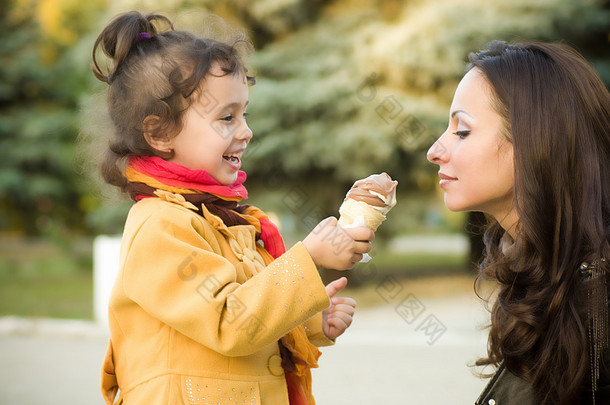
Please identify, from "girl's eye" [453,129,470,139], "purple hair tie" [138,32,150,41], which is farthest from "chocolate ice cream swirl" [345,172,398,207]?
"purple hair tie" [138,32,150,41]

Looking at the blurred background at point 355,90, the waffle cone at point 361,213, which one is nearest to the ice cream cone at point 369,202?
the waffle cone at point 361,213

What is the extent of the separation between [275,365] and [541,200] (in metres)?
1.01

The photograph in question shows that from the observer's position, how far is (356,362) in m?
7.50

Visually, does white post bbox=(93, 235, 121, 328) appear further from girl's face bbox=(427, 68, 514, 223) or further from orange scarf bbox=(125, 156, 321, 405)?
girl's face bbox=(427, 68, 514, 223)

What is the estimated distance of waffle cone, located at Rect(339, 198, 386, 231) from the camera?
2.11 metres

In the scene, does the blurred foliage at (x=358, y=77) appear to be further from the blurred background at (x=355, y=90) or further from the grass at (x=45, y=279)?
the grass at (x=45, y=279)

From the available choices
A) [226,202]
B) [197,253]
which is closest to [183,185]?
[226,202]

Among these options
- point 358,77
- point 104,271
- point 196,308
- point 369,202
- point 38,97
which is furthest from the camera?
point 38,97

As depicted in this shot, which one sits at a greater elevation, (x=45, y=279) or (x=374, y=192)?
(x=374, y=192)

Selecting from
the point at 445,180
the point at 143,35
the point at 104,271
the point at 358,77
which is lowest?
the point at 104,271

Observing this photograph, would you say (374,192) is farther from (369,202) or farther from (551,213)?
(551,213)

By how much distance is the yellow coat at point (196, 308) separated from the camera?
6.19 ft

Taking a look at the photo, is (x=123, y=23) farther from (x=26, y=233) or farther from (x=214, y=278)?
(x=26, y=233)

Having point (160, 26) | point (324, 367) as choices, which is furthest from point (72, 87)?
point (160, 26)
